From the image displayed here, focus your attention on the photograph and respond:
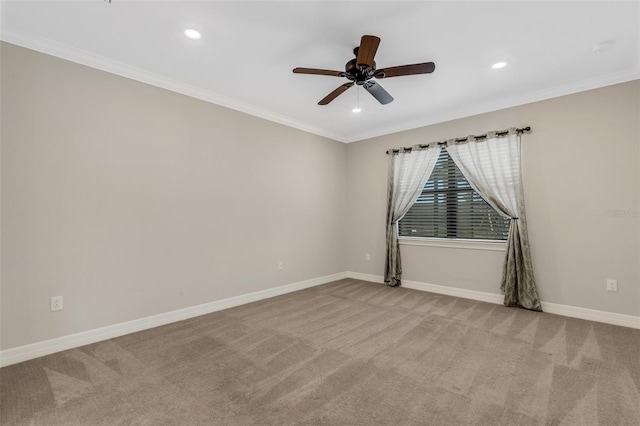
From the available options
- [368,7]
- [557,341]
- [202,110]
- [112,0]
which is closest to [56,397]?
[112,0]

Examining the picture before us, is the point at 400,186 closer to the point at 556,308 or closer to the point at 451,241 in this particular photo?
the point at 451,241

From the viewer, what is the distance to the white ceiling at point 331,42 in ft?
6.92

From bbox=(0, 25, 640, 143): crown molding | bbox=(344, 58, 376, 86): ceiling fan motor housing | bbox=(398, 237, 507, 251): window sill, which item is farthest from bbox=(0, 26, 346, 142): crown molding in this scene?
bbox=(398, 237, 507, 251): window sill

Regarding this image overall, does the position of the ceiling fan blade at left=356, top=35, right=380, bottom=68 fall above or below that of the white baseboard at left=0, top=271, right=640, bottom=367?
above

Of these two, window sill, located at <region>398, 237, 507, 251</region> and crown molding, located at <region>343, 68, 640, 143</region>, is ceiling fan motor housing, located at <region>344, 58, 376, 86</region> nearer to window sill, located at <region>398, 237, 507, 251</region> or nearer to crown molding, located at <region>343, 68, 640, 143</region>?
crown molding, located at <region>343, 68, 640, 143</region>

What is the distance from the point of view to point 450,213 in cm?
435

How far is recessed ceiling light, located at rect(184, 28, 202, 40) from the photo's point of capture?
7.70 feet

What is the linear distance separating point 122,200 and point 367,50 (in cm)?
265

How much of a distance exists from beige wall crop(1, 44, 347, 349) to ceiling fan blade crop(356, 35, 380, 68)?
211 centimetres

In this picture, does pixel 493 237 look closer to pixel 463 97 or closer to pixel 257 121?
pixel 463 97

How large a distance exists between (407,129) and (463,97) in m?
1.10

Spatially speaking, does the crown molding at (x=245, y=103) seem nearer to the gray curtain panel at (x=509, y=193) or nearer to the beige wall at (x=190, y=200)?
the beige wall at (x=190, y=200)

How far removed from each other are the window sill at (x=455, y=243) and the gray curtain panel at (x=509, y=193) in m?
0.20

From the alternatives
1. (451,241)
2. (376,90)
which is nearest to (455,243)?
(451,241)
